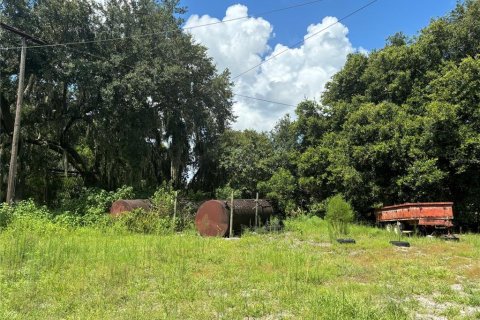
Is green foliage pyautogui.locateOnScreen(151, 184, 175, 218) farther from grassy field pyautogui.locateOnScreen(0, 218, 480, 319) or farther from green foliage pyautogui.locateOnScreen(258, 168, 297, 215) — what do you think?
green foliage pyautogui.locateOnScreen(258, 168, 297, 215)

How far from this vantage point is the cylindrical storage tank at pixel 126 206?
14.8 m

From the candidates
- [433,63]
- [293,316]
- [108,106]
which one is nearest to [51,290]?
[293,316]

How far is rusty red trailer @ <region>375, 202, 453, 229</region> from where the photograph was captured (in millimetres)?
13086

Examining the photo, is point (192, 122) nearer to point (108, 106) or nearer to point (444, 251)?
point (108, 106)

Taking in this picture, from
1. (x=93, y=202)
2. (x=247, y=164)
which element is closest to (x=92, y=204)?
(x=93, y=202)

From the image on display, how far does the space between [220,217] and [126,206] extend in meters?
3.61

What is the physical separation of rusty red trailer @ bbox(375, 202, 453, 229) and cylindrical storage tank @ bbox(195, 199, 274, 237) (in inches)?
211

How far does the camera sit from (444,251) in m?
10.3

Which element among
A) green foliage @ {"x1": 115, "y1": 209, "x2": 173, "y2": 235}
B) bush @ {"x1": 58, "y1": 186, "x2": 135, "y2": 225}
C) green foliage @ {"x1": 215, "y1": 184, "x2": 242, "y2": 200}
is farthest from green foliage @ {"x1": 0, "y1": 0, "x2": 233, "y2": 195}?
green foliage @ {"x1": 115, "y1": 209, "x2": 173, "y2": 235}

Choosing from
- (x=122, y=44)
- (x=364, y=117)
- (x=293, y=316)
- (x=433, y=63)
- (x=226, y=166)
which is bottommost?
(x=293, y=316)

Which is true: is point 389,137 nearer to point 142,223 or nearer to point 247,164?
point 247,164

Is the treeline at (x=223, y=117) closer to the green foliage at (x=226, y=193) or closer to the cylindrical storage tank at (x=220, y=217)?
the green foliage at (x=226, y=193)

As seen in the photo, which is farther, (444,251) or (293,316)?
(444,251)

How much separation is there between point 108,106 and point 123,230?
26.7 ft
